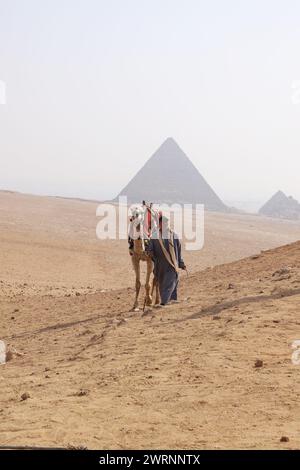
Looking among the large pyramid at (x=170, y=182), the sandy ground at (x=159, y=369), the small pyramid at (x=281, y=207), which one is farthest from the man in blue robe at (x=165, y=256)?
the small pyramid at (x=281, y=207)

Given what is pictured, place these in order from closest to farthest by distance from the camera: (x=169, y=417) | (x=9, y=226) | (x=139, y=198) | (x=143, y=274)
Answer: (x=169, y=417) < (x=143, y=274) < (x=9, y=226) < (x=139, y=198)

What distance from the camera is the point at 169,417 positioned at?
215 inches

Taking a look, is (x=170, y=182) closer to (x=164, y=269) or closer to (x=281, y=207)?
(x=281, y=207)

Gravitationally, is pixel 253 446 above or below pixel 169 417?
below

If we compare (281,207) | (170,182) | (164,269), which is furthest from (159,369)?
(281,207)

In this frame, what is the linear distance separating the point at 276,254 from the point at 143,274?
844cm

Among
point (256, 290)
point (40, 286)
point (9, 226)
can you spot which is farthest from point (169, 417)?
point (9, 226)

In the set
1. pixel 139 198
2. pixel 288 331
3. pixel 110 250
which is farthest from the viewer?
pixel 139 198

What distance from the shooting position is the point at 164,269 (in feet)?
38.2

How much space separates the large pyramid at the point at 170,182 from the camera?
110438mm


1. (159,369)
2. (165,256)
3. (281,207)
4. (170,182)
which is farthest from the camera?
(281,207)

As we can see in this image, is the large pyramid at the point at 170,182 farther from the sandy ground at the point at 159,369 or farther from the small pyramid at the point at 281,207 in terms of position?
the sandy ground at the point at 159,369

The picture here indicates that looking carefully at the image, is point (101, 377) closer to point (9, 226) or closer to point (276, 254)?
point (276, 254)

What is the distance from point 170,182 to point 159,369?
351 ft
